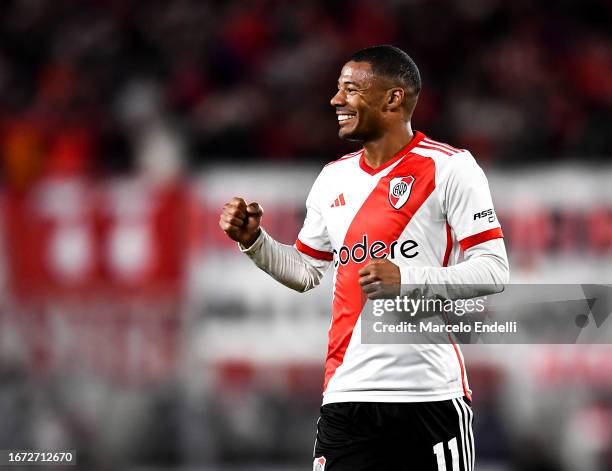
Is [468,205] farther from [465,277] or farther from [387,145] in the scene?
[387,145]

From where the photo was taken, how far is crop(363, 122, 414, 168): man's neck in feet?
13.9

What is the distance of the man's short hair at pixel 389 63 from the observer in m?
4.21

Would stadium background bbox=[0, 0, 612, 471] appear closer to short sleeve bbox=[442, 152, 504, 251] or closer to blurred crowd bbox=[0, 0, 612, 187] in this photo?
blurred crowd bbox=[0, 0, 612, 187]

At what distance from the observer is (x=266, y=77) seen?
29.2 ft

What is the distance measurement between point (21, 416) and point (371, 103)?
4.03m

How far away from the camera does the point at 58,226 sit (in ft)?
24.1

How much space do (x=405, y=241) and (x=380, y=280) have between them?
0.37 metres

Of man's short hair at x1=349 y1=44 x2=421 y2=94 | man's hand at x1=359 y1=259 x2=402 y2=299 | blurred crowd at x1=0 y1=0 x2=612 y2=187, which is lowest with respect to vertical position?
man's hand at x1=359 y1=259 x2=402 y2=299

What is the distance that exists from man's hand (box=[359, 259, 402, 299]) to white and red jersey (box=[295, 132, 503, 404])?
27 centimetres

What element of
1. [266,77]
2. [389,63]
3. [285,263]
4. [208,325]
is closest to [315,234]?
[285,263]

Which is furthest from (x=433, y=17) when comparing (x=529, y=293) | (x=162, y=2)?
(x=529, y=293)

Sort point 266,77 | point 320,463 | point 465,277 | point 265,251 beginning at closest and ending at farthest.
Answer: point 465,277, point 320,463, point 265,251, point 266,77

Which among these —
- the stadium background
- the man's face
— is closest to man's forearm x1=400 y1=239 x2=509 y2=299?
the man's face

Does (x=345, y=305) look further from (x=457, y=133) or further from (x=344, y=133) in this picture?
(x=457, y=133)
